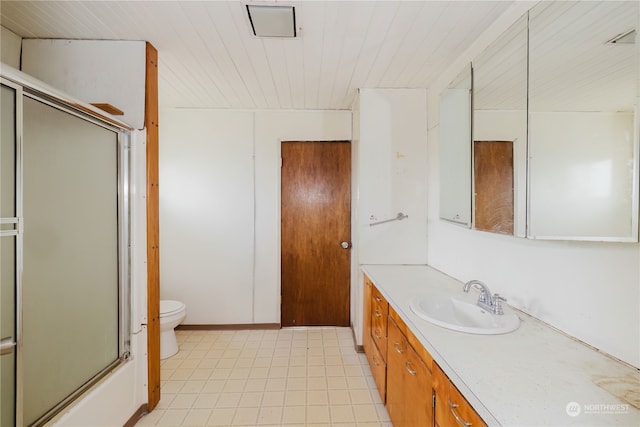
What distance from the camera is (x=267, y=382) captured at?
7.42ft

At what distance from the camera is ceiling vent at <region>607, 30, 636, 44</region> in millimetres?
911

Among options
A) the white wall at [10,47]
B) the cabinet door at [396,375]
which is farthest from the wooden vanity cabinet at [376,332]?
the white wall at [10,47]

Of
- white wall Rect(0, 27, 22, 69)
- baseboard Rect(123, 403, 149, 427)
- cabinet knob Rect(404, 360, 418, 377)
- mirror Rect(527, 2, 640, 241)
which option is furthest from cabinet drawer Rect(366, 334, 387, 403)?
white wall Rect(0, 27, 22, 69)

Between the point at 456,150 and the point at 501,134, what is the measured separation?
471 millimetres

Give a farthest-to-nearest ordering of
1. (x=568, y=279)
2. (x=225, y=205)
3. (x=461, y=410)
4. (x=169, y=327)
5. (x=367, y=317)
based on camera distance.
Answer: (x=225, y=205)
(x=169, y=327)
(x=367, y=317)
(x=568, y=279)
(x=461, y=410)

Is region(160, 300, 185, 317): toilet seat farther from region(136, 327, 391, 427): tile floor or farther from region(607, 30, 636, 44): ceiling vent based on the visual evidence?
region(607, 30, 636, 44): ceiling vent

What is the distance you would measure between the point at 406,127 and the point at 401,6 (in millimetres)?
1223

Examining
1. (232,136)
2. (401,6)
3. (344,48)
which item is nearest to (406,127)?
(344,48)

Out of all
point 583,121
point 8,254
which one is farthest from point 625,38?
point 8,254

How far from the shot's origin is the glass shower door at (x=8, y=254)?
1.09 metres

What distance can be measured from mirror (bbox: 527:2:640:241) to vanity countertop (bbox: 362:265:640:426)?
421 millimetres

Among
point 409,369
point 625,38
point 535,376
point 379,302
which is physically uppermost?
point 625,38

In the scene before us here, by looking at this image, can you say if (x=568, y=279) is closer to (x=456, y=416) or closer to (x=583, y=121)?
(x=583, y=121)

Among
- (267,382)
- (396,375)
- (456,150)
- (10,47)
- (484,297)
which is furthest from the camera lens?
(267,382)
